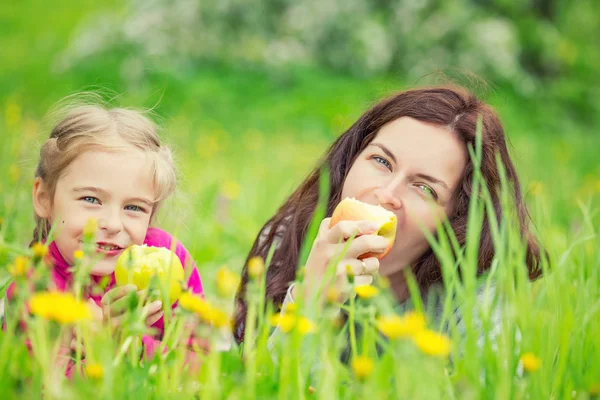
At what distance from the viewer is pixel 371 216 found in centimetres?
167

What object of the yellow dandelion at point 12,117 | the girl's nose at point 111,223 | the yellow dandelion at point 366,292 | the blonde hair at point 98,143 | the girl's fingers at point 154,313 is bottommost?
the girl's fingers at point 154,313

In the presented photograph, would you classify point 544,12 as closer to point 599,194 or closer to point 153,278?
point 599,194

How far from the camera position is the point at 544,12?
8703 millimetres

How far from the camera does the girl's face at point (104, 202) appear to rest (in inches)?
63.6

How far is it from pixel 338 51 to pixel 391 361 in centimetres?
696

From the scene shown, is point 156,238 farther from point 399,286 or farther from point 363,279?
point 399,286

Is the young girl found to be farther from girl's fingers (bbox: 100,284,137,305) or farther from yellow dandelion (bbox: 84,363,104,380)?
yellow dandelion (bbox: 84,363,104,380)

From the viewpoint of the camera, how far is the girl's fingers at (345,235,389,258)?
1.61m

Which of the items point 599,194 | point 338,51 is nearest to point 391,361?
point 599,194

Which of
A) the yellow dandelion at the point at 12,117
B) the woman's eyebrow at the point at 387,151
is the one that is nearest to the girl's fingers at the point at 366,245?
the woman's eyebrow at the point at 387,151

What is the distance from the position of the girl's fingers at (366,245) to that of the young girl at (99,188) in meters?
0.39

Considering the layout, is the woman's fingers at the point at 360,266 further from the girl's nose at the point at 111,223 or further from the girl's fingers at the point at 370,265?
the girl's nose at the point at 111,223

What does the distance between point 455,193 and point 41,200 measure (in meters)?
1.10

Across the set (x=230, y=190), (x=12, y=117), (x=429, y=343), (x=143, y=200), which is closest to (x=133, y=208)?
(x=143, y=200)
